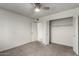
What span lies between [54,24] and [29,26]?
7.04ft

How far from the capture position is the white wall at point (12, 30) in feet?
10.4

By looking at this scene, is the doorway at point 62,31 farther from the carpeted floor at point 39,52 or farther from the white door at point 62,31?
the carpeted floor at point 39,52

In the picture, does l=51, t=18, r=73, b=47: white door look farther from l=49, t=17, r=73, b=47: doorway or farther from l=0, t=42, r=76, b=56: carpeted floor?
l=0, t=42, r=76, b=56: carpeted floor

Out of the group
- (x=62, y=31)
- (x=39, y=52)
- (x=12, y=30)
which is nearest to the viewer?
(x=39, y=52)

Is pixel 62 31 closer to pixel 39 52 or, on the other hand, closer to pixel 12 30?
pixel 39 52

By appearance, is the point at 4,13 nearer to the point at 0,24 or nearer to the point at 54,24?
the point at 0,24

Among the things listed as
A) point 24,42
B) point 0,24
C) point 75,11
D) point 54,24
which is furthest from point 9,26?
point 75,11

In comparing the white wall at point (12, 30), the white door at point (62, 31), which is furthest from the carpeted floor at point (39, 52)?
the white door at point (62, 31)

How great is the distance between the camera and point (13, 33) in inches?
147

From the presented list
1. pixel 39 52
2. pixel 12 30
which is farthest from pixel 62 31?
pixel 12 30

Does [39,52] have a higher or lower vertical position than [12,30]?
lower

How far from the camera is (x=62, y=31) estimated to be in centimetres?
452

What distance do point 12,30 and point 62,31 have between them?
347 cm

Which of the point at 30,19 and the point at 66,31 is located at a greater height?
the point at 30,19
